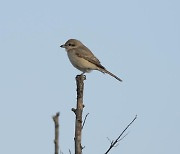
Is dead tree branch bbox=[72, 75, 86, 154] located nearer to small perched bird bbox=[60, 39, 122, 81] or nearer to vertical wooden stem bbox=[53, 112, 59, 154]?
vertical wooden stem bbox=[53, 112, 59, 154]

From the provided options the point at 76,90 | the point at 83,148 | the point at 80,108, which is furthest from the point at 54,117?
the point at 76,90

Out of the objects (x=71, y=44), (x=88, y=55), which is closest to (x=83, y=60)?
(x=88, y=55)

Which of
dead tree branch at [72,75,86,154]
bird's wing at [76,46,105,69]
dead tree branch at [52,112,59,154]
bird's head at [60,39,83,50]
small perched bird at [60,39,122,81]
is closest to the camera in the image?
dead tree branch at [52,112,59,154]

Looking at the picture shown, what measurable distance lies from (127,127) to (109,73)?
25.3ft

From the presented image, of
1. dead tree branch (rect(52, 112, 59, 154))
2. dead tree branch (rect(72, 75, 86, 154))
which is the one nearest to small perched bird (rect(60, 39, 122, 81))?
dead tree branch (rect(72, 75, 86, 154))

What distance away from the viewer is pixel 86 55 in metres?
12.9

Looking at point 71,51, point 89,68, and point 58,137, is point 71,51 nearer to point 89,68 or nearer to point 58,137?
point 89,68

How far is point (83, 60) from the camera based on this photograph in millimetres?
12680

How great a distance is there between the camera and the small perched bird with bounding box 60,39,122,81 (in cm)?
1260

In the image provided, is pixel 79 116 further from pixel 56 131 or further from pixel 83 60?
pixel 83 60

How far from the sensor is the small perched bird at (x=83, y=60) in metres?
12.6

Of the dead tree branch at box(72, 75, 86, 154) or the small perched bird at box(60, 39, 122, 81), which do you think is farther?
the small perched bird at box(60, 39, 122, 81)

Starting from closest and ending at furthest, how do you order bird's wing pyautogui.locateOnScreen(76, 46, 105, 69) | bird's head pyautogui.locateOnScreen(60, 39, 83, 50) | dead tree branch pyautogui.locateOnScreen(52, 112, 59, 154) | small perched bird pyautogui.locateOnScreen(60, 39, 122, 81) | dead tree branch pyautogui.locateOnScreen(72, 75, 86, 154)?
dead tree branch pyautogui.locateOnScreen(52, 112, 59, 154), dead tree branch pyautogui.locateOnScreen(72, 75, 86, 154), small perched bird pyautogui.locateOnScreen(60, 39, 122, 81), bird's wing pyautogui.locateOnScreen(76, 46, 105, 69), bird's head pyautogui.locateOnScreen(60, 39, 83, 50)

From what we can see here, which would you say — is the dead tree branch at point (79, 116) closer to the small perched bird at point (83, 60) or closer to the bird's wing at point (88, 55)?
the small perched bird at point (83, 60)
